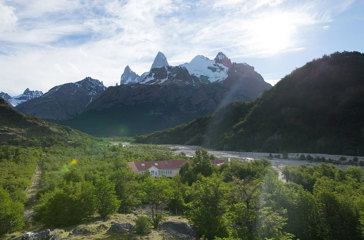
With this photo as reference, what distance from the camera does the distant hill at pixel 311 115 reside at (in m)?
125

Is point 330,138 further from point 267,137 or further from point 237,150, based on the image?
point 237,150

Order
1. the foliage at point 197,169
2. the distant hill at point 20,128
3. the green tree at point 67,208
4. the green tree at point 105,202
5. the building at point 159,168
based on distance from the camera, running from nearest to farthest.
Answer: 1. the green tree at point 67,208
2. the green tree at point 105,202
3. the foliage at point 197,169
4. the building at point 159,168
5. the distant hill at point 20,128

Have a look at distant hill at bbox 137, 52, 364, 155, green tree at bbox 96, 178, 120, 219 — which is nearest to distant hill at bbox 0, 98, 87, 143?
green tree at bbox 96, 178, 120, 219

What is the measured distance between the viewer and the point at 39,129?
13762cm

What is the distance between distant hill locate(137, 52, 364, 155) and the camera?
125 meters

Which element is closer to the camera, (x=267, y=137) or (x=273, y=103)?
(x=267, y=137)

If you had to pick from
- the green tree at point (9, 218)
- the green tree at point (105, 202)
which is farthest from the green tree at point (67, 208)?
the green tree at point (9, 218)

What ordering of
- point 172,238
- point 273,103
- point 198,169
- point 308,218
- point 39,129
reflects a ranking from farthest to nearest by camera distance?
1. point 273,103
2. point 39,129
3. point 198,169
4. point 308,218
5. point 172,238

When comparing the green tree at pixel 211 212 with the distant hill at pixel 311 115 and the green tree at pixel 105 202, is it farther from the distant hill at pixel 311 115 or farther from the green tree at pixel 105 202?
the distant hill at pixel 311 115

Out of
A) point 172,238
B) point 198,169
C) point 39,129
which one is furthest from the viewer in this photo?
point 39,129

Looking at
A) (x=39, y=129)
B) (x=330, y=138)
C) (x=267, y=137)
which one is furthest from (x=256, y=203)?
(x=39, y=129)

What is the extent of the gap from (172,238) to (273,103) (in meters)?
157

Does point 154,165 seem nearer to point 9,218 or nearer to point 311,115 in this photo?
point 9,218

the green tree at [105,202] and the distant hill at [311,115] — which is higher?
the distant hill at [311,115]
